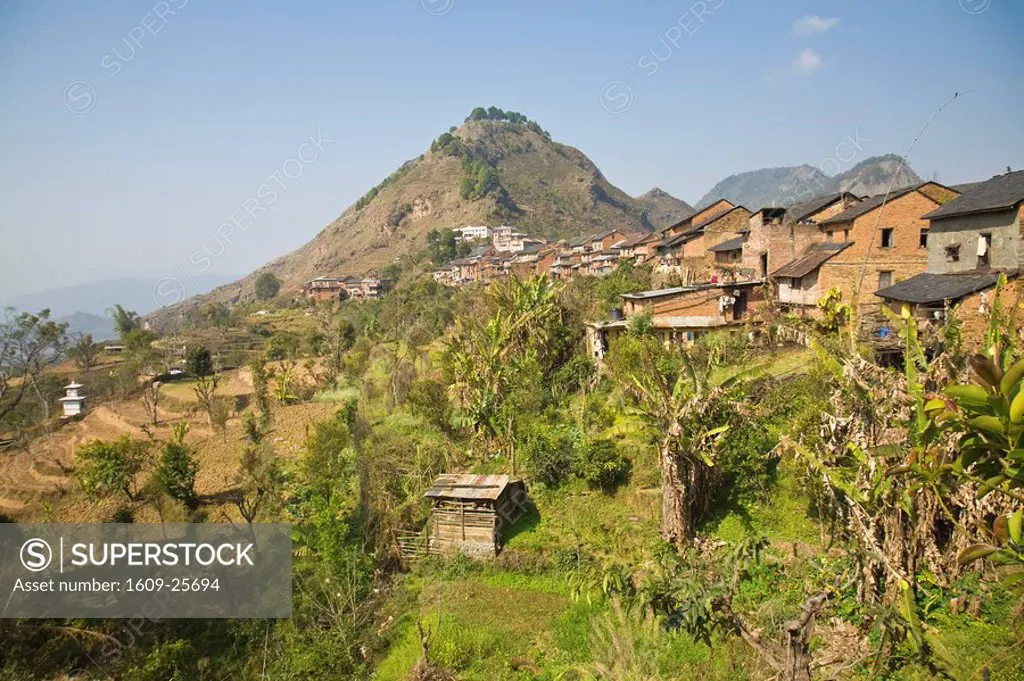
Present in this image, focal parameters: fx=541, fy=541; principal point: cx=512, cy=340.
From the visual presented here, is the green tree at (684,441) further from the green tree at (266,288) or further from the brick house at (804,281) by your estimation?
the green tree at (266,288)

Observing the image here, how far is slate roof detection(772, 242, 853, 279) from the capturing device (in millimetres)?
18781

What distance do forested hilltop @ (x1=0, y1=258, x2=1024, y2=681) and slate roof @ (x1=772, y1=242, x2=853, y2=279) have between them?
211 cm

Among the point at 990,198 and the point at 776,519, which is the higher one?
the point at 990,198

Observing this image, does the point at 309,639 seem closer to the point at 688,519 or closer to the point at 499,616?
the point at 499,616

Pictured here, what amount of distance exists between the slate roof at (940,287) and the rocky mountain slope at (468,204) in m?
84.4

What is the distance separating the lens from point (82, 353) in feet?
136

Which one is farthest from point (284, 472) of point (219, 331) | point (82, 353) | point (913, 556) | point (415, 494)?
point (219, 331)

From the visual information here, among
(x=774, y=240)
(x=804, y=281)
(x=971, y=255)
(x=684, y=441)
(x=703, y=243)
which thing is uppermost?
(x=703, y=243)

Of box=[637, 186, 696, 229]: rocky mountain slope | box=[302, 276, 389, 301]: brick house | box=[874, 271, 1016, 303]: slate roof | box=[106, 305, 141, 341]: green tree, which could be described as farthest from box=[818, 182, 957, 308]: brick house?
box=[637, 186, 696, 229]: rocky mountain slope

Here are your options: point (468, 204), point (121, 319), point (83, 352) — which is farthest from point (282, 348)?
point (468, 204)

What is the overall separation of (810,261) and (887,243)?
10.6 feet

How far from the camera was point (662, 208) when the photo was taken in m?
156

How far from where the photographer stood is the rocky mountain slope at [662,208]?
14462 centimetres

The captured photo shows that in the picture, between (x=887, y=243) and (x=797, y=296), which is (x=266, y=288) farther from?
(x=887, y=243)
